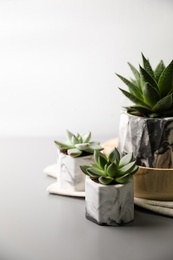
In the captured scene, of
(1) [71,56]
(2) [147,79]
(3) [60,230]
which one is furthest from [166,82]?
(1) [71,56]

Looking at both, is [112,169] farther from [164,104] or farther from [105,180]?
[164,104]

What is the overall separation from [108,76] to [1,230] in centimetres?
79

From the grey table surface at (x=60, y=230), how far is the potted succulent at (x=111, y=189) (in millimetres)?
20

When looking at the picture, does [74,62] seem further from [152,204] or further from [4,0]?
[152,204]

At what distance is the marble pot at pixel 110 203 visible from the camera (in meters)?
1.10

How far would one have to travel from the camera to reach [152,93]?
1186 mm

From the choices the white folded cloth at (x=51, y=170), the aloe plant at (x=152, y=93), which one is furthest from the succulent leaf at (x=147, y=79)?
the white folded cloth at (x=51, y=170)

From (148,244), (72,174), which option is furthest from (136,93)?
(148,244)

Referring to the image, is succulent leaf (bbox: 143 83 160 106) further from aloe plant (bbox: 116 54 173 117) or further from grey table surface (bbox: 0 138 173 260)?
grey table surface (bbox: 0 138 173 260)

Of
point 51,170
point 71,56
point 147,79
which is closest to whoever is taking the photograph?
point 147,79

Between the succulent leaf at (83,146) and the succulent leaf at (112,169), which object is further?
the succulent leaf at (83,146)

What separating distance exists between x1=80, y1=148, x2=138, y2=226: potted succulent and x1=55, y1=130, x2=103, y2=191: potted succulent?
0.35 feet

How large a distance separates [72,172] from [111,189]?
0.56 ft

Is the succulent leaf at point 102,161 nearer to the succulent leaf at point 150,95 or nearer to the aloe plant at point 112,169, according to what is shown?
the aloe plant at point 112,169
